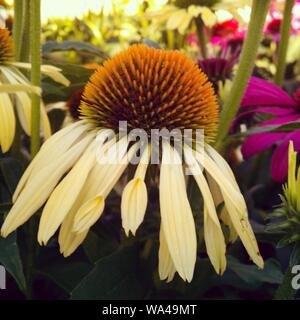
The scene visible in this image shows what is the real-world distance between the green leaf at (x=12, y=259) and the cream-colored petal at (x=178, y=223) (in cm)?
12

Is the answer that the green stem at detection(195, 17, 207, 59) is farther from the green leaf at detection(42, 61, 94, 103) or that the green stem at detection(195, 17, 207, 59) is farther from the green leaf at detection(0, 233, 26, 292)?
the green leaf at detection(0, 233, 26, 292)

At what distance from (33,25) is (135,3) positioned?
2.30ft

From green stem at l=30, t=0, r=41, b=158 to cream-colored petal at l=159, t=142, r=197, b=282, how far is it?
0.13m

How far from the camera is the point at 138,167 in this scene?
50cm

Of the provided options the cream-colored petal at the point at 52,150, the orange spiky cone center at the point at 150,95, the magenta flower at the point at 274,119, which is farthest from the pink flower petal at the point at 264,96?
the cream-colored petal at the point at 52,150

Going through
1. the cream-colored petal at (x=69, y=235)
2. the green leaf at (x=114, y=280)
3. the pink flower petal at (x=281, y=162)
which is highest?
the pink flower petal at (x=281, y=162)

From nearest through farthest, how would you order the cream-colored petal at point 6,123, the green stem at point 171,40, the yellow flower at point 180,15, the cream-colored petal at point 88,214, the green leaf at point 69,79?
the cream-colored petal at point 88,214, the cream-colored petal at point 6,123, the green leaf at point 69,79, the yellow flower at point 180,15, the green stem at point 171,40

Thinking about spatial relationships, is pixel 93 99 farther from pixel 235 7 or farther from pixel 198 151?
pixel 235 7

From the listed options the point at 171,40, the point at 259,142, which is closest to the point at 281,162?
the point at 259,142

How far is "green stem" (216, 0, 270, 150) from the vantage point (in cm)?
55

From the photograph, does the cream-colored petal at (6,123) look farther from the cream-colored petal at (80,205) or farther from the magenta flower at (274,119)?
the magenta flower at (274,119)

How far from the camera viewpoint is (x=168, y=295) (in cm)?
59

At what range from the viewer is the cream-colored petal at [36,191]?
479 mm

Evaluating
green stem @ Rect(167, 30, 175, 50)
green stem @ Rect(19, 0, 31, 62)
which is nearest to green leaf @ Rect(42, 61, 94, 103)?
green stem @ Rect(19, 0, 31, 62)
